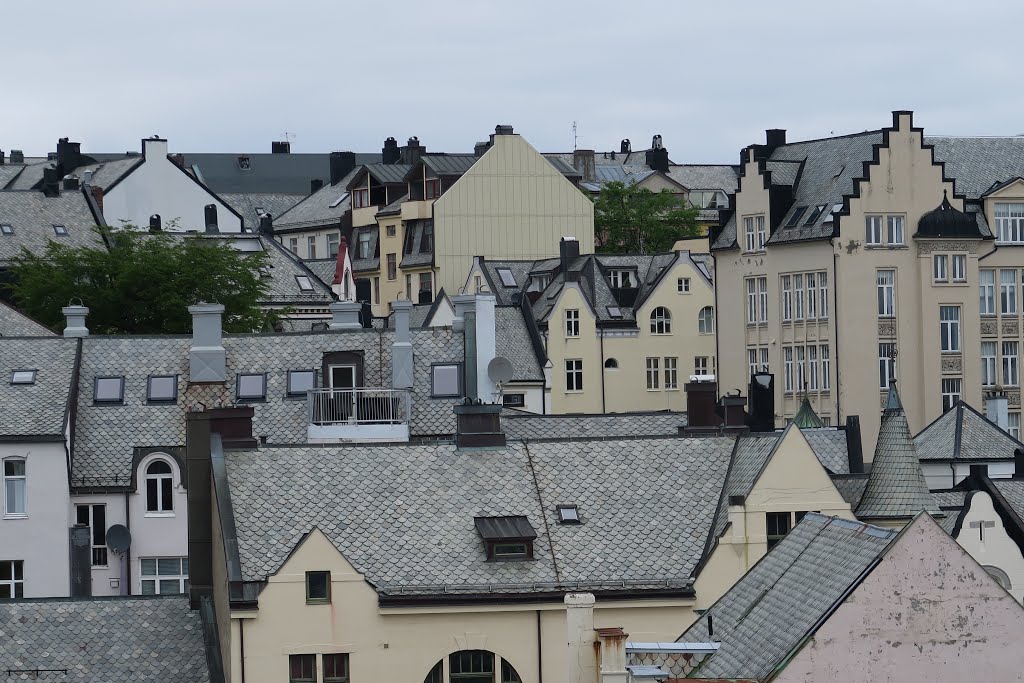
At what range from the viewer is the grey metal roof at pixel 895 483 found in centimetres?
5062

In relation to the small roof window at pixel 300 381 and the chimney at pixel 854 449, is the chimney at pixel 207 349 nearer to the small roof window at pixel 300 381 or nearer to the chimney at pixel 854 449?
the small roof window at pixel 300 381

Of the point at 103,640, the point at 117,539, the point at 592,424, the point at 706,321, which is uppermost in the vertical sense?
the point at 706,321

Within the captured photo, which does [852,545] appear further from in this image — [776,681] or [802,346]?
[802,346]

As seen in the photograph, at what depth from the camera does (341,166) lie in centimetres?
16750

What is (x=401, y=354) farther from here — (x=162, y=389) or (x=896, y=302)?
(x=896, y=302)

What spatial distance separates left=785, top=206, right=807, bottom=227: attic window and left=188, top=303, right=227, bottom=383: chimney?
3910 cm

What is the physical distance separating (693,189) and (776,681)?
138 meters

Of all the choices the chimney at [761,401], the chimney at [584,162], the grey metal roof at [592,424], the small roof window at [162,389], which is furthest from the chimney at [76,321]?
the chimney at [584,162]

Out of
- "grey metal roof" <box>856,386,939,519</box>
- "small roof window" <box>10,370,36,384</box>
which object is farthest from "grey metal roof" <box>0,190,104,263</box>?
"grey metal roof" <box>856,386,939,519</box>

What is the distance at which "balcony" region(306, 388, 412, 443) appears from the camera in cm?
6688

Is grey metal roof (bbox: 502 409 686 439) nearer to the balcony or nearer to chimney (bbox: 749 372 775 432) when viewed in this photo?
the balcony

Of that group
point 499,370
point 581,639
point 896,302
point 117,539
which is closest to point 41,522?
point 117,539

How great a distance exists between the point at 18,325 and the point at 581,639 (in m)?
47.1

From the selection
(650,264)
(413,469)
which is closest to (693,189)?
(650,264)
